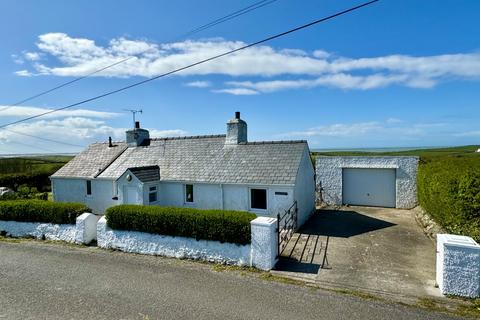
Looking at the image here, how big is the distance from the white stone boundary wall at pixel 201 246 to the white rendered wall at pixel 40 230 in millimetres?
2184

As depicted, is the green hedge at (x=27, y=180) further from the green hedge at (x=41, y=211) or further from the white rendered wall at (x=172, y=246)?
the white rendered wall at (x=172, y=246)

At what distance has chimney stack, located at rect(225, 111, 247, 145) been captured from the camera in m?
19.6

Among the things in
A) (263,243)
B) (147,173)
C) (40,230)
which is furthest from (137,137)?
(263,243)

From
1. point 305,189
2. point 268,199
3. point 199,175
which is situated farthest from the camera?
point 199,175

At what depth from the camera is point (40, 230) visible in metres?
15.3

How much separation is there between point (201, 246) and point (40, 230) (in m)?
9.51

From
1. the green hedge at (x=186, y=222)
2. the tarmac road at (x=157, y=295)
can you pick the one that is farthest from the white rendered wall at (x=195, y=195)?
the tarmac road at (x=157, y=295)

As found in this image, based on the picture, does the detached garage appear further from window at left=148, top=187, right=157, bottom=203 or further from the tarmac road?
the tarmac road

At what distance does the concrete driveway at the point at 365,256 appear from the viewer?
9.19m

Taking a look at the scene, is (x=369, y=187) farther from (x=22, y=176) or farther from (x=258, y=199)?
(x=22, y=176)

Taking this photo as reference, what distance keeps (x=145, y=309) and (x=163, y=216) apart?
4491 mm

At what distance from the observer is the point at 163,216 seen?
12.1 metres

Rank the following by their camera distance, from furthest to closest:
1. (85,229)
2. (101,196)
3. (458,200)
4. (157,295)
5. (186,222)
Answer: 1. (101,196)
2. (85,229)
3. (186,222)
4. (458,200)
5. (157,295)

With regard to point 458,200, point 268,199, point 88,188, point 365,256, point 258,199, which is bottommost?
point 365,256
